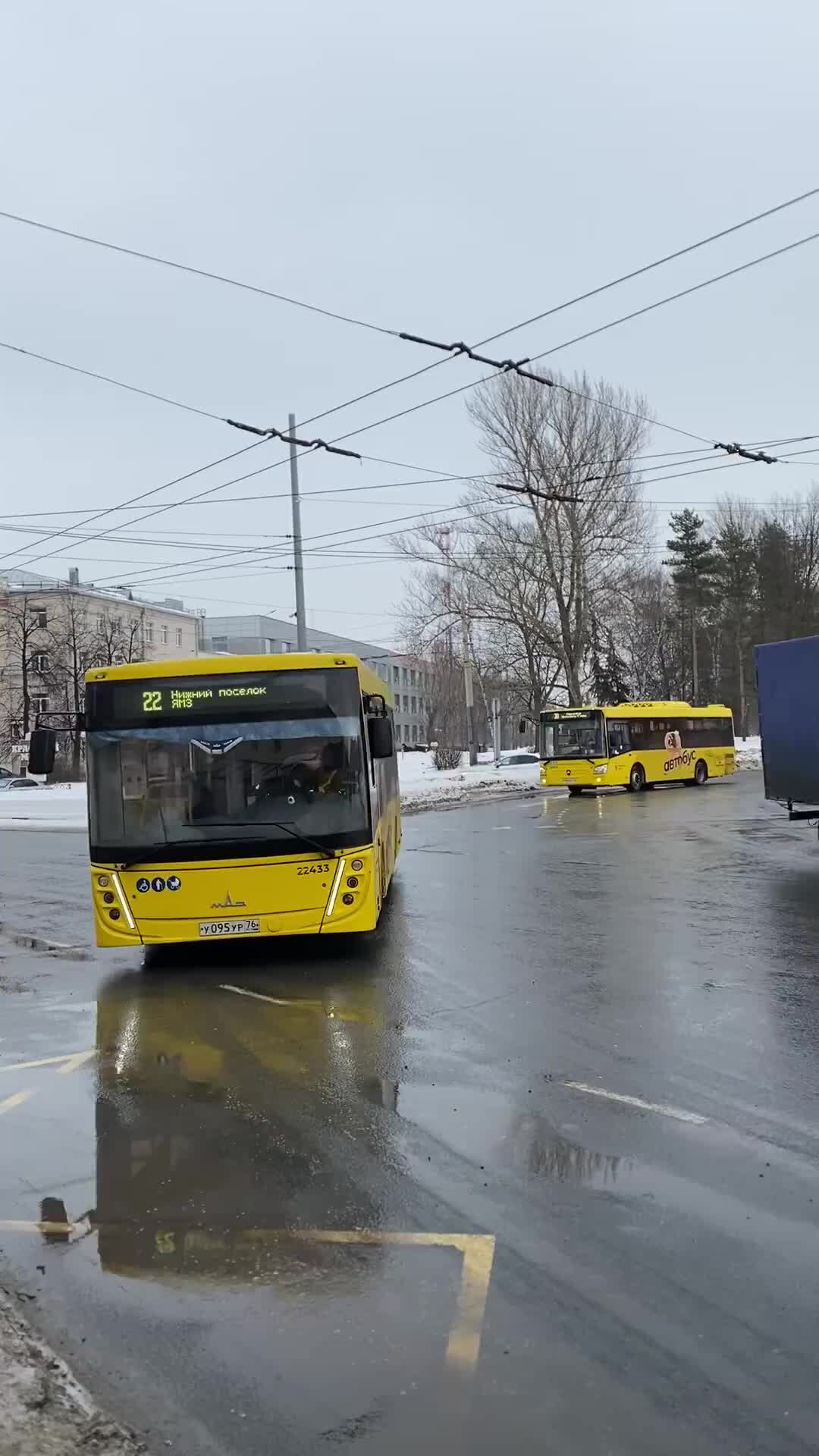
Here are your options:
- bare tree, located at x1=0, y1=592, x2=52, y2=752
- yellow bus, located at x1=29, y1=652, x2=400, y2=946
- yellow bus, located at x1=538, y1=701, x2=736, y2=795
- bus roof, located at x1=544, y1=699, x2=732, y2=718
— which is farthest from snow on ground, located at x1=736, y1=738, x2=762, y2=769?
yellow bus, located at x1=29, y1=652, x2=400, y2=946

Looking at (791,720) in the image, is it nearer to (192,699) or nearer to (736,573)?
(192,699)

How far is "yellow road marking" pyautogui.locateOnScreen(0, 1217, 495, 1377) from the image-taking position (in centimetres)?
390

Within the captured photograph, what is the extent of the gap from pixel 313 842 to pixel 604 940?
9.75 feet

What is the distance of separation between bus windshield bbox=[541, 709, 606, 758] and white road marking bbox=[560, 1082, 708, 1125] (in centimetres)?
3204

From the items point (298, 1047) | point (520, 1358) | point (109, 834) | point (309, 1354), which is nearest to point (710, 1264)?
point (520, 1358)

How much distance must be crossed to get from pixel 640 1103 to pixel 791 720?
13038 millimetres

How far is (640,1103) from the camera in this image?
6121mm

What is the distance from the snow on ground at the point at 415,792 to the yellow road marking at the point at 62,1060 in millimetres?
25598

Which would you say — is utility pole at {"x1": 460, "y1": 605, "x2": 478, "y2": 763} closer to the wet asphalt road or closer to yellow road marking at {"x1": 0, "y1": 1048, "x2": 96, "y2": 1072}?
the wet asphalt road

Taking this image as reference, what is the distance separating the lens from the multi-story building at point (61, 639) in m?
67.5

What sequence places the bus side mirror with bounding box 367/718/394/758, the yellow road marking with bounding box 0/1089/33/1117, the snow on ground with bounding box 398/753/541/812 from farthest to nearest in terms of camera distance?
1. the snow on ground with bounding box 398/753/541/812
2. the bus side mirror with bounding box 367/718/394/758
3. the yellow road marking with bounding box 0/1089/33/1117

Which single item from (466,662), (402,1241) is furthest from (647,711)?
(402,1241)

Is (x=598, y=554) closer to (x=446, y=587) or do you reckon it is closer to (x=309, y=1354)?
(x=446, y=587)

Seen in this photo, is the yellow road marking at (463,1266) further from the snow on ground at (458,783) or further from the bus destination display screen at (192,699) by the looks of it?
the snow on ground at (458,783)
